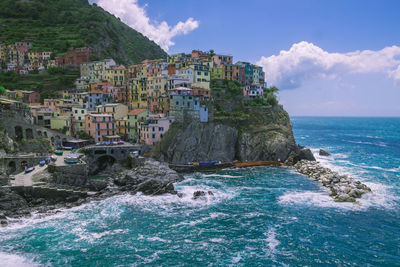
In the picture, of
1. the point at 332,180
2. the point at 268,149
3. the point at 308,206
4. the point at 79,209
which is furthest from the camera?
the point at 268,149

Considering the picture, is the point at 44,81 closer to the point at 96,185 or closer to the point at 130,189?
the point at 96,185

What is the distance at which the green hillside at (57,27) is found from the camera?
477ft

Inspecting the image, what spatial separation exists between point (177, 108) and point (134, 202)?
3856cm

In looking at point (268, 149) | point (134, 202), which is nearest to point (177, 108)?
point (268, 149)

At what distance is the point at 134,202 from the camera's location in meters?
49.0

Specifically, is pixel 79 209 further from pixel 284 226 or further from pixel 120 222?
pixel 284 226

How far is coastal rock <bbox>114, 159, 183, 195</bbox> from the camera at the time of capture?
54.0 meters

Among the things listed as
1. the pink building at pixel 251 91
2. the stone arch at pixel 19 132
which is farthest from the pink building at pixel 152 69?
the stone arch at pixel 19 132

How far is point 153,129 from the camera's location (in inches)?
3063

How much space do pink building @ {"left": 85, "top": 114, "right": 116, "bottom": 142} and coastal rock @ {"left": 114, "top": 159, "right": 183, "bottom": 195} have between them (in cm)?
2209

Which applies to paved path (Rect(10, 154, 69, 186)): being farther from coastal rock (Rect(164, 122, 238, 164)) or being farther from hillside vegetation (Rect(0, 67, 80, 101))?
hillside vegetation (Rect(0, 67, 80, 101))

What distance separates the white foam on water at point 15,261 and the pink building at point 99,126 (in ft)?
161

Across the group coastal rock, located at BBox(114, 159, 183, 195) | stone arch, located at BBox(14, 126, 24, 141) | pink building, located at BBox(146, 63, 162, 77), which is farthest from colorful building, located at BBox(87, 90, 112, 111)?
coastal rock, located at BBox(114, 159, 183, 195)

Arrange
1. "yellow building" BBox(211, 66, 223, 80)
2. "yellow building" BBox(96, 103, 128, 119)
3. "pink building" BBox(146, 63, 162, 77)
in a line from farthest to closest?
"pink building" BBox(146, 63, 162, 77) < "yellow building" BBox(211, 66, 223, 80) < "yellow building" BBox(96, 103, 128, 119)
